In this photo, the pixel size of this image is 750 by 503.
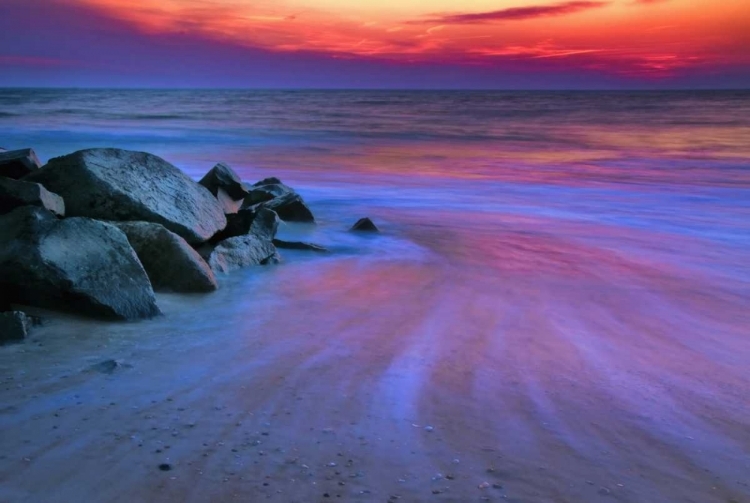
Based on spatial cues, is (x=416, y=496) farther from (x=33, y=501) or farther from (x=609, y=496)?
(x=33, y=501)

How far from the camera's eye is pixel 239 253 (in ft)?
17.4

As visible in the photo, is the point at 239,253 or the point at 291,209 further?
the point at 291,209

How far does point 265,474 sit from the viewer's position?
229 cm

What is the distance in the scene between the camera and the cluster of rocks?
3.59m

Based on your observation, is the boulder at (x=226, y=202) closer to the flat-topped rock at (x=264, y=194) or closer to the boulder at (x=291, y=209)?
the flat-topped rock at (x=264, y=194)

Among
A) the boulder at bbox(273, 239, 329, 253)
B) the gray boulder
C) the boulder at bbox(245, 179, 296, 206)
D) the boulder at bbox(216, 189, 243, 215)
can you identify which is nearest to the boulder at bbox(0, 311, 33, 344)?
the boulder at bbox(273, 239, 329, 253)

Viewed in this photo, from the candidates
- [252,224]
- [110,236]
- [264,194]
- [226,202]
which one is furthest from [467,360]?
[264,194]

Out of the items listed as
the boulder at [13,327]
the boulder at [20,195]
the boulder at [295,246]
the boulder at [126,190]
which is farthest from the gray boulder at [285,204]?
the boulder at [13,327]

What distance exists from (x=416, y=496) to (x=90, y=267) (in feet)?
7.70

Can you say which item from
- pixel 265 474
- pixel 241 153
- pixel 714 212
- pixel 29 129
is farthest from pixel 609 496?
pixel 29 129

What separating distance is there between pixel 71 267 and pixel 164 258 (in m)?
0.85

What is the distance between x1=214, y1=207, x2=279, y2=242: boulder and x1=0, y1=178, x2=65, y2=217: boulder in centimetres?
167

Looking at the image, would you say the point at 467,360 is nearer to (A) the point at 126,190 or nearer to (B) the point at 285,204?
(A) the point at 126,190

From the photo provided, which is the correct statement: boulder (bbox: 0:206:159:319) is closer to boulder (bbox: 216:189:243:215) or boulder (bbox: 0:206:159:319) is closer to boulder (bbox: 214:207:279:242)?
boulder (bbox: 214:207:279:242)
